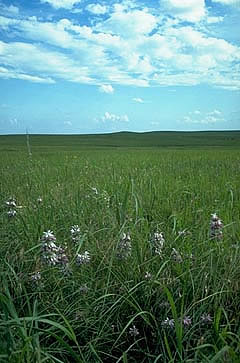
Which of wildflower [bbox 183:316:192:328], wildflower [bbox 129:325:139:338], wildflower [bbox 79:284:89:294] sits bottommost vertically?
wildflower [bbox 129:325:139:338]

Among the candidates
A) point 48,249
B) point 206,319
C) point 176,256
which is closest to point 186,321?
point 206,319

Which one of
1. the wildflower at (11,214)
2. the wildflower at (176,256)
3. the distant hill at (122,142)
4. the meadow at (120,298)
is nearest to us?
the meadow at (120,298)

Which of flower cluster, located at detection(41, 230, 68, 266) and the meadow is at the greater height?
flower cluster, located at detection(41, 230, 68, 266)

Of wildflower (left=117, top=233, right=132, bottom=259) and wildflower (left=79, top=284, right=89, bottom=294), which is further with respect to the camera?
wildflower (left=117, top=233, right=132, bottom=259)

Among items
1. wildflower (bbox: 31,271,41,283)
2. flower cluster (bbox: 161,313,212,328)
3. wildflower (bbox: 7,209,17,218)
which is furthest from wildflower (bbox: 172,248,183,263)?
wildflower (bbox: 7,209,17,218)

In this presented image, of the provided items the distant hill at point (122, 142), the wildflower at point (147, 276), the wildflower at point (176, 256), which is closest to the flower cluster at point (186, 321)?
the wildflower at point (147, 276)

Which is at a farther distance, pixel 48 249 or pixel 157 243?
pixel 157 243

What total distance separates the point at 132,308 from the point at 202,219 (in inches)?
60.3

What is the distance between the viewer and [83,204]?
147 inches

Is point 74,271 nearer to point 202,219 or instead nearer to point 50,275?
point 50,275

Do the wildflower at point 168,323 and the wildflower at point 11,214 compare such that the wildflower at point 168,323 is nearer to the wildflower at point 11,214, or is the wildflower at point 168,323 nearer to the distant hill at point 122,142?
the wildflower at point 11,214

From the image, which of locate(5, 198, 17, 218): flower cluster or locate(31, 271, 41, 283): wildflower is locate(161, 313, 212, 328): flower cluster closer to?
locate(31, 271, 41, 283): wildflower

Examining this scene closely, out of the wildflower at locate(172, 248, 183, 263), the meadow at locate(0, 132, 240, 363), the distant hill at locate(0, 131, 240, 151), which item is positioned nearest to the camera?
the meadow at locate(0, 132, 240, 363)

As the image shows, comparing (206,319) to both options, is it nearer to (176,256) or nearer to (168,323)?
(168,323)
